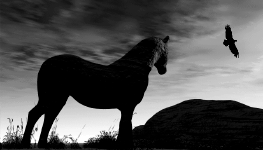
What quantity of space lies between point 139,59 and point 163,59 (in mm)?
1373

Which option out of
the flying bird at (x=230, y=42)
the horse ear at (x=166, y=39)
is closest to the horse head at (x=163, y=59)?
the horse ear at (x=166, y=39)

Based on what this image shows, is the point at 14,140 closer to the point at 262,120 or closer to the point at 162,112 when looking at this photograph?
the point at 162,112

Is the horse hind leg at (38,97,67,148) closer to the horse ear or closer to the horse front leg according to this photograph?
the horse front leg

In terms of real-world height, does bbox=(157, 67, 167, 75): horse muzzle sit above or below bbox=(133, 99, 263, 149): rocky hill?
above

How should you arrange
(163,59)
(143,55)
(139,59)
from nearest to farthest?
(139,59) < (143,55) < (163,59)

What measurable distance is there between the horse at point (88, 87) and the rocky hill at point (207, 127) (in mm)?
3144

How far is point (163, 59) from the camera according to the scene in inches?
367

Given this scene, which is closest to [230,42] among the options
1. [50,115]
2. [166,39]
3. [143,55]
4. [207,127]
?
[166,39]

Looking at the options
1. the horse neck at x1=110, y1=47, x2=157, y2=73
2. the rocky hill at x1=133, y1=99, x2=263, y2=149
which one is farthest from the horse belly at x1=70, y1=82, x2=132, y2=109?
the rocky hill at x1=133, y1=99, x2=263, y2=149

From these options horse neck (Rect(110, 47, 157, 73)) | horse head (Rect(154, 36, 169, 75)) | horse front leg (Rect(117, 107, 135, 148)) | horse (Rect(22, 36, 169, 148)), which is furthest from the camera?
horse head (Rect(154, 36, 169, 75))

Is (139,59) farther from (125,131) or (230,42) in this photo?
(230,42)

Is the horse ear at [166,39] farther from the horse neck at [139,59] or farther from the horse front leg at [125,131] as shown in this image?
the horse front leg at [125,131]

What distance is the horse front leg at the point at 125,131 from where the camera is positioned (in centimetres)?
725

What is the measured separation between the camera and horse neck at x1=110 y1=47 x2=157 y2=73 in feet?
26.3
